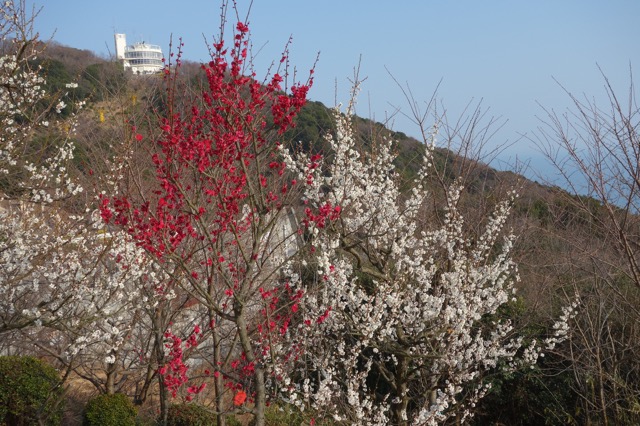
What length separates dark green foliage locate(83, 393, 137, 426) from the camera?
25.8 ft

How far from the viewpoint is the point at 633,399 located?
7.26m

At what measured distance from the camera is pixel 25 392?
804 centimetres

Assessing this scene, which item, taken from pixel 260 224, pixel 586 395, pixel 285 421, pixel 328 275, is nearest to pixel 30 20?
pixel 260 224

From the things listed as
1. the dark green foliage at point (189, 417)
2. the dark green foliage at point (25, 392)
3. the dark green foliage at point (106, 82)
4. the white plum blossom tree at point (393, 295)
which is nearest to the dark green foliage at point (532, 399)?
the white plum blossom tree at point (393, 295)

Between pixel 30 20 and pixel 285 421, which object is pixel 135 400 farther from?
pixel 30 20

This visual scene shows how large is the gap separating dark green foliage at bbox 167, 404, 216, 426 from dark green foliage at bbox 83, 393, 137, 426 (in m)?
0.60

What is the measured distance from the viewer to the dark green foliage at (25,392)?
7965mm

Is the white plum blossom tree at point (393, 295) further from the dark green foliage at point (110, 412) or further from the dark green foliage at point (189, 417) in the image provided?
the dark green foliage at point (110, 412)

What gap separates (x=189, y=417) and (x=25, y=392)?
2.31 m

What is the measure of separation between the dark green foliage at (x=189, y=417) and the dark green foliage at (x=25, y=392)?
155 centimetres

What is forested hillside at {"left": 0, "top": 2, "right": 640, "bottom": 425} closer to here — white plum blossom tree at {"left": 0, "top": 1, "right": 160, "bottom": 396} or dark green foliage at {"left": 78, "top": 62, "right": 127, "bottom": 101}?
white plum blossom tree at {"left": 0, "top": 1, "right": 160, "bottom": 396}

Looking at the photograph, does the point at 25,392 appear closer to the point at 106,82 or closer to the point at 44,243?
the point at 44,243

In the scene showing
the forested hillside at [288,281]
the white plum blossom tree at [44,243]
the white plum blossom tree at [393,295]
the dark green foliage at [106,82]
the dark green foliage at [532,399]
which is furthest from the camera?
the dark green foliage at [106,82]

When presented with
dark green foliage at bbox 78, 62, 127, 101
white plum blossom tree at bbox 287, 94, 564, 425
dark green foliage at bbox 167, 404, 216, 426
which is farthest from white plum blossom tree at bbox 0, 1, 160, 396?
white plum blossom tree at bbox 287, 94, 564, 425
